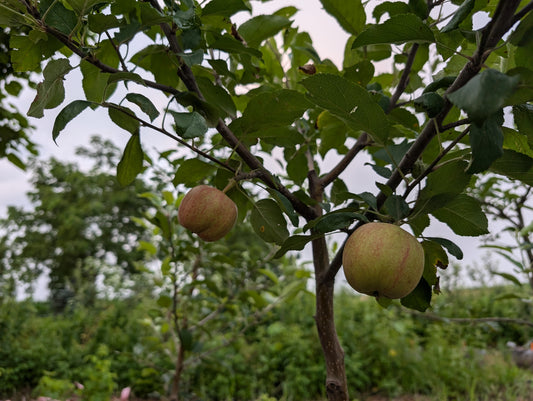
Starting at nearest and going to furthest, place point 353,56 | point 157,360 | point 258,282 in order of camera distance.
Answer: point 353,56 < point 258,282 < point 157,360

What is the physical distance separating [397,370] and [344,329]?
2.26 feet

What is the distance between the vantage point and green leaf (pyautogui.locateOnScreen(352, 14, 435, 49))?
59 cm

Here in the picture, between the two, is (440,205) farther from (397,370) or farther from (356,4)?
(397,370)

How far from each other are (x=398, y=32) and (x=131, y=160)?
592mm

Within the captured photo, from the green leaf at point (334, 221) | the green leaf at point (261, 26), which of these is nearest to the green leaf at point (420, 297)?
the green leaf at point (334, 221)

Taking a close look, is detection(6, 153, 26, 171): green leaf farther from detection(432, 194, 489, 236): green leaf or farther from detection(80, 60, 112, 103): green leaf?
detection(432, 194, 489, 236): green leaf

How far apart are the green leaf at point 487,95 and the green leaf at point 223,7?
547 millimetres

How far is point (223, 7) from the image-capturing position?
32.1 inches

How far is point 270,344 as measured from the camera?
4.25 m

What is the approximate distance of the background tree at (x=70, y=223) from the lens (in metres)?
15.3

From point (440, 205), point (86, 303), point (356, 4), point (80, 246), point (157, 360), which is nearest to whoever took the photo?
point (440, 205)

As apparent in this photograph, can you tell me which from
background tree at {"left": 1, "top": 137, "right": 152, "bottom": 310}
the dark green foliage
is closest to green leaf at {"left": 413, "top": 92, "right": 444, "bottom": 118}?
the dark green foliage

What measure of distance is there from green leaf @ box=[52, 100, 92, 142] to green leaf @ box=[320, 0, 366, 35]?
62 cm

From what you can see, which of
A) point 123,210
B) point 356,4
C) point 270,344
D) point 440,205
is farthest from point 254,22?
point 123,210
